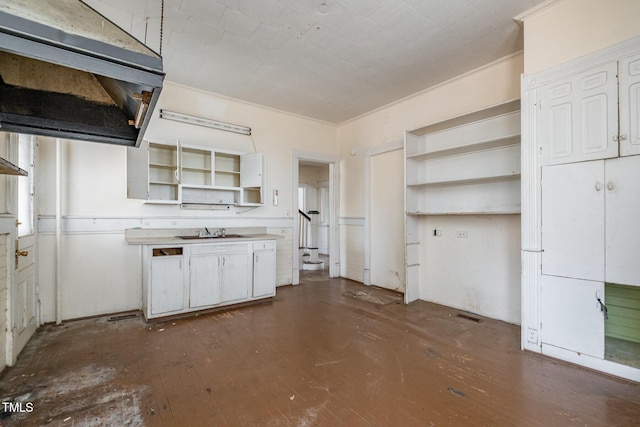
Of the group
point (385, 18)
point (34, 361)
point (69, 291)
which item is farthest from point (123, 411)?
point (385, 18)

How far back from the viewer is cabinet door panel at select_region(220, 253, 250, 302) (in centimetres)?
378

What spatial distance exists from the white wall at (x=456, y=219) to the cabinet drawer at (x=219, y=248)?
234 centimetres

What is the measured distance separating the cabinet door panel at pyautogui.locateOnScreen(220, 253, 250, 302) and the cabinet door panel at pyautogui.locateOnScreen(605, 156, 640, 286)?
12.3 ft

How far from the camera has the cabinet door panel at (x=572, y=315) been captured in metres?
2.31

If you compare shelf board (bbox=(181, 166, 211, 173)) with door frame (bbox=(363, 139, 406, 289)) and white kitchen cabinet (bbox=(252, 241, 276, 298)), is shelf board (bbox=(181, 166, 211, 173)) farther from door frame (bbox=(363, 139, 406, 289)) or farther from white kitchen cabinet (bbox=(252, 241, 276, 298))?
door frame (bbox=(363, 139, 406, 289))

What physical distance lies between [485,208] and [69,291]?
204 inches

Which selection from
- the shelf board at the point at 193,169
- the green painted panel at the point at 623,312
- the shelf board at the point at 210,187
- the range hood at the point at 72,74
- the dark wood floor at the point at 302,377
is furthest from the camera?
the shelf board at the point at 193,169

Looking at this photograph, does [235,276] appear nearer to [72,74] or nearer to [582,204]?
[72,74]

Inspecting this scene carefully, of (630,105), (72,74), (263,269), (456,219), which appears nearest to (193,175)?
(263,269)

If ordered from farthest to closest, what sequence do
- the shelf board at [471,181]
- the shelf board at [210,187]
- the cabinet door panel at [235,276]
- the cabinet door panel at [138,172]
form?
1. the shelf board at [210,187]
2. the cabinet door panel at [235,276]
3. the cabinet door panel at [138,172]
4. the shelf board at [471,181]

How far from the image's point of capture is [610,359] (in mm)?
2266

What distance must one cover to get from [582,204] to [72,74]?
3.85 m

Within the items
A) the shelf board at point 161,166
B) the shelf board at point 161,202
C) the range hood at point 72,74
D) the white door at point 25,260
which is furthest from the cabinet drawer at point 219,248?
the range hood at point 72,74

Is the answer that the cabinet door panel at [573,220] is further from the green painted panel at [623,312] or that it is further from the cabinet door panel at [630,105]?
the green painted panel at [623,312]
